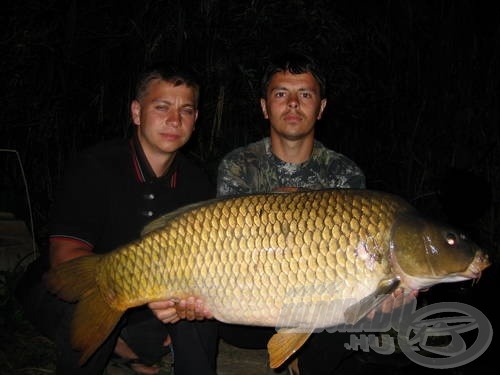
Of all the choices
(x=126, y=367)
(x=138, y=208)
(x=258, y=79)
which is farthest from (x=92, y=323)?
(x=258, y=79)

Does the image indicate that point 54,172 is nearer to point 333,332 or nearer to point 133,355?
point 133,355

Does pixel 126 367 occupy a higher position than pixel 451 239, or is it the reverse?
pixel 451 239

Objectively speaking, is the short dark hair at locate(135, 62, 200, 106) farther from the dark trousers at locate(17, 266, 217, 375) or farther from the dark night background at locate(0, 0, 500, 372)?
the dark night background at locate(0, 0, 500, 372)

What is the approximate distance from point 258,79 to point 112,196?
216 cm

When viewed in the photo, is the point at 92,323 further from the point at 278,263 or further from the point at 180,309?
the point at 278,263

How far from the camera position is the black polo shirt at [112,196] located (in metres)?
1.71

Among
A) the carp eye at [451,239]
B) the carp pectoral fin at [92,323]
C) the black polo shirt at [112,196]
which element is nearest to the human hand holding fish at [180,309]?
the carp pectoral fin at [92,323]

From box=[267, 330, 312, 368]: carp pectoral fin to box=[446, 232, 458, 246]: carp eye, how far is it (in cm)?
53

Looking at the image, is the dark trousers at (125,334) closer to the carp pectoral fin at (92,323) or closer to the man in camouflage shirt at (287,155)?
the carp pectoral fin at (92,323)

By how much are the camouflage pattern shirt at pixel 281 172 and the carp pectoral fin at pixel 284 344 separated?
0.76 m

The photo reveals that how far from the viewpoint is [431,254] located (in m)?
1.45

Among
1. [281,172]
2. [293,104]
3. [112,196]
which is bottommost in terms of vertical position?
[112,196]

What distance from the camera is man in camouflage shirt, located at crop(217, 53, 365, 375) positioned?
2023 millimetres

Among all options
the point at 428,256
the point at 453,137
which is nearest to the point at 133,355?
the point at 428,256
